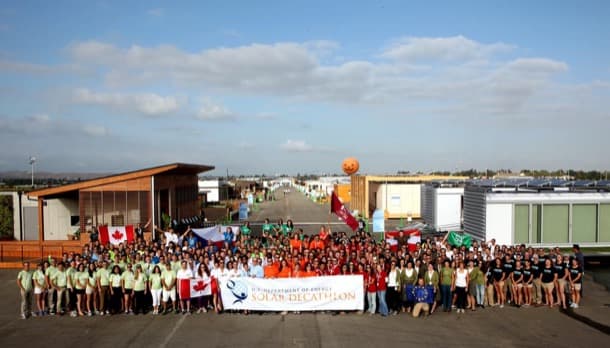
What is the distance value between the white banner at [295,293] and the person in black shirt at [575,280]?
5.60 metres

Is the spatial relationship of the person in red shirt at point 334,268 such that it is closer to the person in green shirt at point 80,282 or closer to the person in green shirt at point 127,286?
the person in green shirt at point 127,286

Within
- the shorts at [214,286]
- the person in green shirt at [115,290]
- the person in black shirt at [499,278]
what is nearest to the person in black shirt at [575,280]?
the person in black shirt at [499,278]

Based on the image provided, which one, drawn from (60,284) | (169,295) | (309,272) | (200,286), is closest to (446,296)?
(309,272)

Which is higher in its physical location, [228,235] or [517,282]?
[228,235]

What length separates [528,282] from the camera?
12602 mm

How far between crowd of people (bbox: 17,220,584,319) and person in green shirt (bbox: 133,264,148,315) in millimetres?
26

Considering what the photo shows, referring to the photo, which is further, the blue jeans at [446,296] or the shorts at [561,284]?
the shorts at [561,284]

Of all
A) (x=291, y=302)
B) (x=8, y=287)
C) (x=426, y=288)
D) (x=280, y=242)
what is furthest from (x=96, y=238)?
(x=426, y=288)

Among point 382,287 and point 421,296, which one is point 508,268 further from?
point 382,287

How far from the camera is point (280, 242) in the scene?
1636 centimetres

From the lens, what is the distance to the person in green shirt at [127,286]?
39.3ft

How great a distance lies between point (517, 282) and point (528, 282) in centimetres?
28

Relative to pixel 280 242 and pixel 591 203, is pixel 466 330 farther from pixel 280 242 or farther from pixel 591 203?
pixel 591 203

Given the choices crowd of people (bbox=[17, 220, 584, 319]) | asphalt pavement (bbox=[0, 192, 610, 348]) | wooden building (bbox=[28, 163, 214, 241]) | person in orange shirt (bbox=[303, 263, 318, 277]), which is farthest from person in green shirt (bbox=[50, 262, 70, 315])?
wooden building (bbox=[28, 163, 214, 241])
